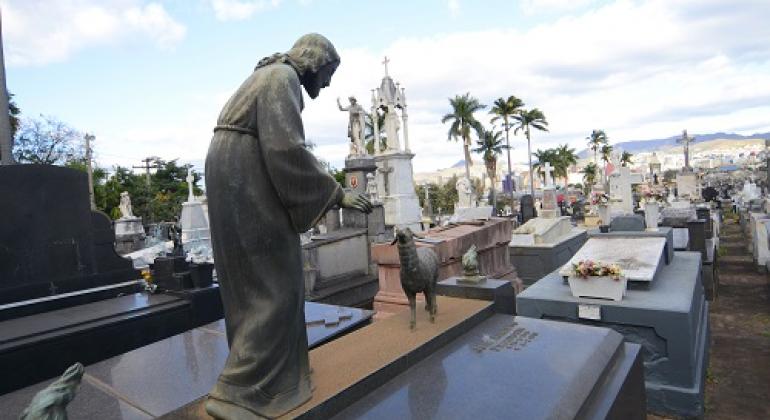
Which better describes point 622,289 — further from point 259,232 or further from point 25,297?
point 25,297

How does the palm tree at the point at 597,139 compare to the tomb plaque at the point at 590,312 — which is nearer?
the tomb plaque at the point at 590,312

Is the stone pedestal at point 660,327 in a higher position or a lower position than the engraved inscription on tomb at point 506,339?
lower

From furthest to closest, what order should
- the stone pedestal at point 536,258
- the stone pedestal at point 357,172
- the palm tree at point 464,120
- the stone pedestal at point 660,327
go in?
the palm tree at point 464,120 < the stone pedestal at point 357,172 < the stone pedestal at point 536,258 < the stone pedestal at point 660,327

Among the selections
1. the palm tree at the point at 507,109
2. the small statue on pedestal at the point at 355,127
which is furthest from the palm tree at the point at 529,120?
the small statue on pedestal at the point at 355,127

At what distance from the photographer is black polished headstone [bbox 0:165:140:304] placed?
17.8ft

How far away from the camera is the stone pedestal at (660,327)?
454cm

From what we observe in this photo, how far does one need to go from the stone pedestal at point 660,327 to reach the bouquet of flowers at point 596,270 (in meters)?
0.32

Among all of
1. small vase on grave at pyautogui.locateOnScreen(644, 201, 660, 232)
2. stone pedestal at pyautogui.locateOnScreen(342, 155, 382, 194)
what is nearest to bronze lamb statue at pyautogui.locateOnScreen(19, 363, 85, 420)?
small vase on grave at pyautogui.locateOnScreen(644, 201, 660, 232)

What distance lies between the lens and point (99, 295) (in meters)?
6.00

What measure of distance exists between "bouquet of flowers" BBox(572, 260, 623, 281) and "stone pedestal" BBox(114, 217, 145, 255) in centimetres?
1814

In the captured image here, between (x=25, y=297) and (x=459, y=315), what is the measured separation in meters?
5.46

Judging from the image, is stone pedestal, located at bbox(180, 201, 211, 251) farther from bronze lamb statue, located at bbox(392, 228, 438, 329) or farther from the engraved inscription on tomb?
the engraved inscription on tomb

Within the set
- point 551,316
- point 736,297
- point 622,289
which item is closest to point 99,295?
point 551,316

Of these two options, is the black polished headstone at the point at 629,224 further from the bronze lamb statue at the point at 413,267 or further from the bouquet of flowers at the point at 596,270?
the bronze lamb statue at the point at 413,267
